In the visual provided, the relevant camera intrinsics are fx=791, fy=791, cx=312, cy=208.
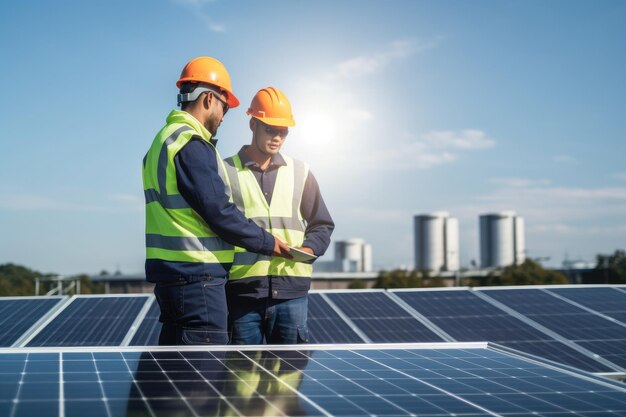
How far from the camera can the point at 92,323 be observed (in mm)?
8859

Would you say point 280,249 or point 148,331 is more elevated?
point 280,249

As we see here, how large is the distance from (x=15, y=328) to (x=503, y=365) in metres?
6.45

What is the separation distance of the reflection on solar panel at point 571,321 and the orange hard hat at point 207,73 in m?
4.92

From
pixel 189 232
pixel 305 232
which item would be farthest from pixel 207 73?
pixel 305 232

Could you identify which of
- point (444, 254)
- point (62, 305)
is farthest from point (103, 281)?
point (62, 305)

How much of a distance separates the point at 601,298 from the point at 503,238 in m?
107

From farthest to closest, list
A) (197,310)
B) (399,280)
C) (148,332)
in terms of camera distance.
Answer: (399,280) → (148,332) → (197,310)

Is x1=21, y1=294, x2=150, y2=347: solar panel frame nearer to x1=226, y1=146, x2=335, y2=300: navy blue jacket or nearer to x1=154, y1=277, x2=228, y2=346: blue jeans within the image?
x1=226, y1=146, x2=335, y2=300: navy blue jacket

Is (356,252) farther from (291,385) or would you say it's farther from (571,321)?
(291,385)

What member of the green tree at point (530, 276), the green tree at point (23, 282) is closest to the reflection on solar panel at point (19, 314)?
the green tree at point (530, 276)

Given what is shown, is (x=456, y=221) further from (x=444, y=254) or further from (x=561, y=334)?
(x=561, y=334)

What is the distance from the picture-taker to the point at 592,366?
24.5 ft

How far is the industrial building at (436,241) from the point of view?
11725cm

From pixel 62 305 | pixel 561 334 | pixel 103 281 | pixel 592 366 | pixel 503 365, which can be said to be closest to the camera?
pixel 503 365
